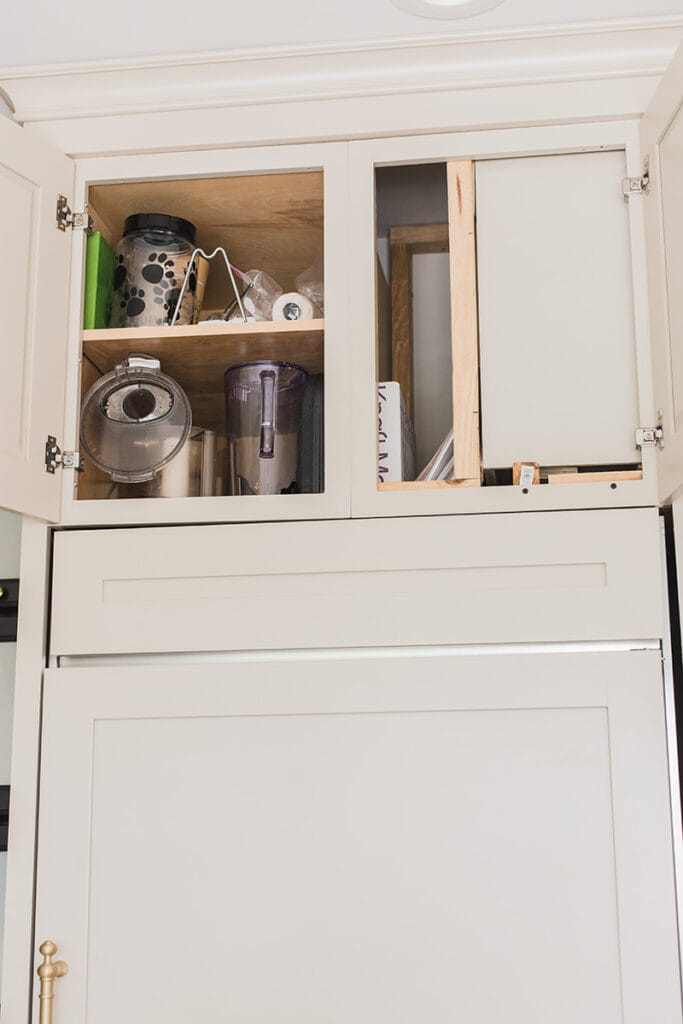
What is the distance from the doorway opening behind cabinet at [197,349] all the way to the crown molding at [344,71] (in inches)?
5.0

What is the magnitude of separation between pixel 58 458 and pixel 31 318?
21cm

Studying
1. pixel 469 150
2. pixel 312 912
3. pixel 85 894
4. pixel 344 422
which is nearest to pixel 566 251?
pixel 469 150

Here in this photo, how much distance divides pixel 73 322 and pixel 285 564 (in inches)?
20.2

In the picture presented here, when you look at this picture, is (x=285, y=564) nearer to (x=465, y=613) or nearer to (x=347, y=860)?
(x=465, y=613)

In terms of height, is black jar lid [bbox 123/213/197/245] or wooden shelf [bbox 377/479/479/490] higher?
black jar lid [bbox 123/213/197/245]

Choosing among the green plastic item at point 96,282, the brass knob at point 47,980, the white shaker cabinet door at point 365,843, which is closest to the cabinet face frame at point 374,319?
the white shaker cabinet door at point 365,843

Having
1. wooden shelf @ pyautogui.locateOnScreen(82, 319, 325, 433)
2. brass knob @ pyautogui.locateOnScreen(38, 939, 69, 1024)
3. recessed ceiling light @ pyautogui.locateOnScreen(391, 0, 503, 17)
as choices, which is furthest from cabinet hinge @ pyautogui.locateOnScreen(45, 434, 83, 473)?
recessed ceiling light @ pyautogui.locateOnScreen(391, 0, 503, 17)

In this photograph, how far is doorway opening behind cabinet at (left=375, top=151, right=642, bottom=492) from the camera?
4.84ft

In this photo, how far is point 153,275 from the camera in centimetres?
166

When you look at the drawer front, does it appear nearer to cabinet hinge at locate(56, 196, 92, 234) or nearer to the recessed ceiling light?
cabinet hinge at locate(56, 196, 92, 234)

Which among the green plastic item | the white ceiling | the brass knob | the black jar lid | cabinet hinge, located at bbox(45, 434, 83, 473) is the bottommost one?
the brass knob

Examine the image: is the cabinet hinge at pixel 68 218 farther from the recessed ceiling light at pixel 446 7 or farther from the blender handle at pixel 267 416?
the recessed ceiling light at pixel 446 7

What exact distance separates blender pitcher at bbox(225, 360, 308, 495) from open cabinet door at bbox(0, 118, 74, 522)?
0.27m

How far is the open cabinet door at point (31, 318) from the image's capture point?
56.6 inches
